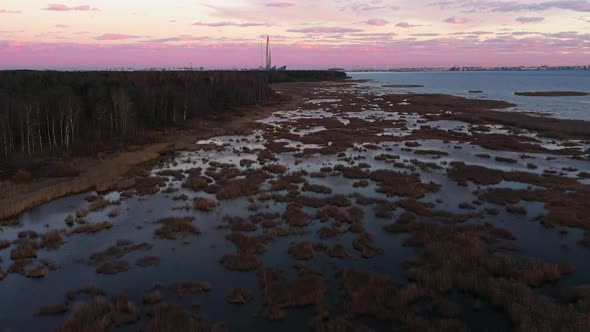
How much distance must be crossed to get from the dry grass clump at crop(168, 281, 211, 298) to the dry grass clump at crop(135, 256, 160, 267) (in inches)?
105

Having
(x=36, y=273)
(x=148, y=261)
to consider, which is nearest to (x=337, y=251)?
(x=148, y=261)

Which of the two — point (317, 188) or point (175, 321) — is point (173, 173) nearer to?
point (317, 188)

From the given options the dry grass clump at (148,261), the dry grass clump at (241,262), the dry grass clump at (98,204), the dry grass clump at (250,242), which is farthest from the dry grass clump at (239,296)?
the dry grass clump at (98,204)

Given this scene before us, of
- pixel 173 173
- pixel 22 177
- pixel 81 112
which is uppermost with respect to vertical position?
pixel 81 112

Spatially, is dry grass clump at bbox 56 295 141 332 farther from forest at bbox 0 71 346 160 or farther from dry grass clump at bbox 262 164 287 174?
forest at bbox 0 71 346 160

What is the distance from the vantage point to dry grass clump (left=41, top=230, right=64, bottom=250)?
20969mm

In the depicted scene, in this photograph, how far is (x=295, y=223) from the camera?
79.0 ft

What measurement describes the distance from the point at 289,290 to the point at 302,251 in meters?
3.84

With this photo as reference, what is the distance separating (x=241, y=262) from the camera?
62.6ft

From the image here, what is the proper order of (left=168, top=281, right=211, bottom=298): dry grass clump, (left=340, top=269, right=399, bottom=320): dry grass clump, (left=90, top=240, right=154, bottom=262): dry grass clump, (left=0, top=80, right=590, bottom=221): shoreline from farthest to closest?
(left=0, top=80, right=590, bottom=221): shoreline < (left=90, top=240, right=154, bottom=262): dry grass clump < (left=168, top=281, right=211, bottom=298): dry grass clump < (left=340, top=269, right=399, bottom=320): dry grass clump

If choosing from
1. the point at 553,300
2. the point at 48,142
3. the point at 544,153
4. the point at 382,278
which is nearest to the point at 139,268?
the point at 382,278

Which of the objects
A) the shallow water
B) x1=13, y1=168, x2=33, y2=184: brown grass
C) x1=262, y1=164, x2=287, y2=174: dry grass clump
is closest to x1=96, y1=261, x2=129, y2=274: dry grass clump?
the shallow water

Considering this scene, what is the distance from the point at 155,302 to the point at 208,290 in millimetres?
2228

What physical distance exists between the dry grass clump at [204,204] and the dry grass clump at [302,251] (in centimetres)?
874
